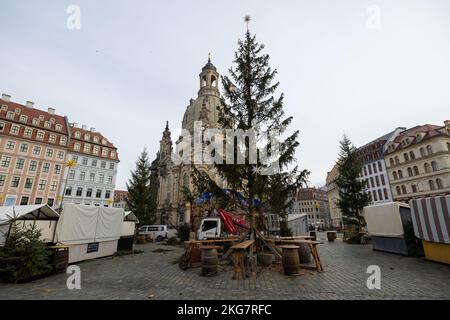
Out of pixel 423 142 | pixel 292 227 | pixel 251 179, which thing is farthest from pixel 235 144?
pixel 423 142

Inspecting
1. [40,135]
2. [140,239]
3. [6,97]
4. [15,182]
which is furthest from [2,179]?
[140,239]

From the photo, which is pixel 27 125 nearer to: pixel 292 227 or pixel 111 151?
pixel 111 151

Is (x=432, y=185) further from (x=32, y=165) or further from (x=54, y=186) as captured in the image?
(x=32, y=165)

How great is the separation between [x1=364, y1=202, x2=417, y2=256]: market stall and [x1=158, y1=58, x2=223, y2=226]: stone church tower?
32474 millimetres

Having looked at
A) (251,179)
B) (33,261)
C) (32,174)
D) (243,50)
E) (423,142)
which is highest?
(423,142)

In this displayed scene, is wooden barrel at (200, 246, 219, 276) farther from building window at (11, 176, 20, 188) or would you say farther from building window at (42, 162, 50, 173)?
building window at (42, 162, 50, 173)

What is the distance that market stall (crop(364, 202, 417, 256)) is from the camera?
12531 millimetres

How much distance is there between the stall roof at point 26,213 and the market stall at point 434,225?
18.8 meters

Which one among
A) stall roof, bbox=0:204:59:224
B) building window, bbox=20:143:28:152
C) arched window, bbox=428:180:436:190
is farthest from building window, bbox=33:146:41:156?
arched window, bbox=428:180:436:190

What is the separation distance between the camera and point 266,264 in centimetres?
1038

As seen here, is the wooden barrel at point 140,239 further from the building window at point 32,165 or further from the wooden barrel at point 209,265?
the building window at point 32,165

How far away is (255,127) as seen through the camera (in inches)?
499

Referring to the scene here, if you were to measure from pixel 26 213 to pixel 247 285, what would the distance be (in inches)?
391

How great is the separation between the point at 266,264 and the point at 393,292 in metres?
5.36
